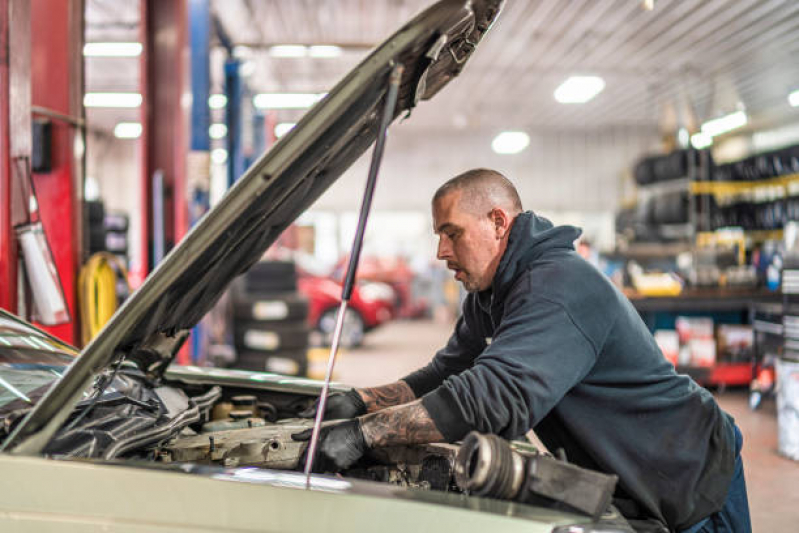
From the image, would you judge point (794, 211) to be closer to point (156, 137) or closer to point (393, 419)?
point (156, 137)

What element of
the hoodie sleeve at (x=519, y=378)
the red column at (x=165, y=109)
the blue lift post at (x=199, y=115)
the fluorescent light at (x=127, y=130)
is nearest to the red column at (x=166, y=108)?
the red column at (x=165, y=109)

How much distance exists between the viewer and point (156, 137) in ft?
18.3

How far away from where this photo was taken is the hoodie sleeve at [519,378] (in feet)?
4.94

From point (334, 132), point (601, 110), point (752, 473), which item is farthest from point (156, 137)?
point (601, 110)

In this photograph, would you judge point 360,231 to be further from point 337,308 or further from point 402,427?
point 337,308

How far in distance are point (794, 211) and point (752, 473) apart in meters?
7.47

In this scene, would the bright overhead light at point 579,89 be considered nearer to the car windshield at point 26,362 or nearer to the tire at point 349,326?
the tire at point 349,326

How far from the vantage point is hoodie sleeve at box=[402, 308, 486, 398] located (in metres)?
2.29

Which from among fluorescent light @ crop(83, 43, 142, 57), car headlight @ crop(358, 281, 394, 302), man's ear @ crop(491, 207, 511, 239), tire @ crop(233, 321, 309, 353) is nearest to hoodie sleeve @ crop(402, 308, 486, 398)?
man's ear @ crop(491, 207, 511, 239)

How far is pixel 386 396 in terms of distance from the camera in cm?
222

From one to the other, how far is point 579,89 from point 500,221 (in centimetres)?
1247

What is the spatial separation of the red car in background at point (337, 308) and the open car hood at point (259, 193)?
895cm

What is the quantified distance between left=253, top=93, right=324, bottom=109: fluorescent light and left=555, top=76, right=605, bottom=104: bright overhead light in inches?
214

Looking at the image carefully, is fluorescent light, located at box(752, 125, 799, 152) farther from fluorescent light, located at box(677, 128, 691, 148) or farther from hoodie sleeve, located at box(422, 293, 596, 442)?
hoodie sleeve, located at box(422, 293, 596, 442)
